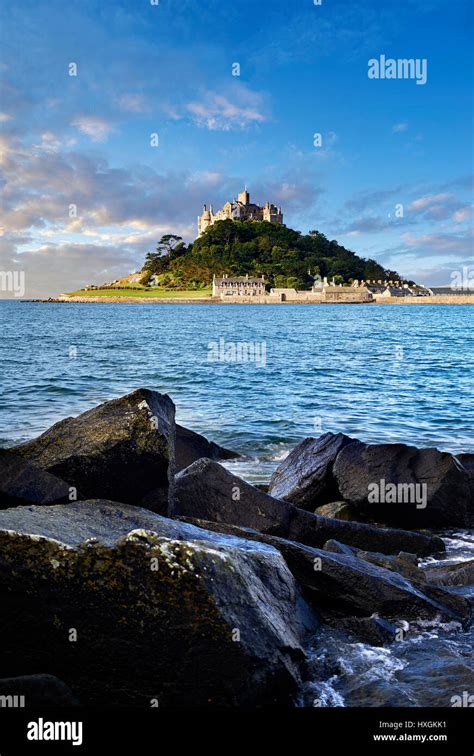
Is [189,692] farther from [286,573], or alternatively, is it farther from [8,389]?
[8,389]

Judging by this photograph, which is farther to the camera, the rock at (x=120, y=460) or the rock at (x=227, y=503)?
the rock at (x=227, y=503)

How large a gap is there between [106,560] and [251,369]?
38850 millimetres

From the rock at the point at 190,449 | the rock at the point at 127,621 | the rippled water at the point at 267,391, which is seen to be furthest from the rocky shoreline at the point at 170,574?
the rippled water at the point at 267,391

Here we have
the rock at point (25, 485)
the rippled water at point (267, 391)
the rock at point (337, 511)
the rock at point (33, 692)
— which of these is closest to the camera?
the rock at point (33, 692)

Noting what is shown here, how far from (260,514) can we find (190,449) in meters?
5.74

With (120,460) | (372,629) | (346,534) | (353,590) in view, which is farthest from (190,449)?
(372,629)

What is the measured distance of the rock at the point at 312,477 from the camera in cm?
1202

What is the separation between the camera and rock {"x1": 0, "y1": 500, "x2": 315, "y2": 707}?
5.00 m

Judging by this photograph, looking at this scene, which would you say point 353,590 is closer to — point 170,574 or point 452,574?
point 452,574

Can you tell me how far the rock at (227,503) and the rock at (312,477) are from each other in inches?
91.5

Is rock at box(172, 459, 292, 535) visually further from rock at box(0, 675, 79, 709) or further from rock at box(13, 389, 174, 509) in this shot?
rock at box(0, 675, 79, 709)

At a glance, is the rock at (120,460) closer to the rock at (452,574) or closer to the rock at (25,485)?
the rock at (25,485)

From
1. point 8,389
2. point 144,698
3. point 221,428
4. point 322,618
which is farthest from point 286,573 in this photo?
point 8,389

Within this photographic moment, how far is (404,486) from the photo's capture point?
1165cm
